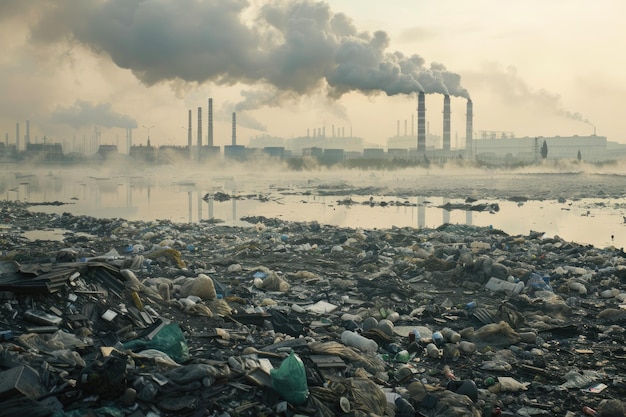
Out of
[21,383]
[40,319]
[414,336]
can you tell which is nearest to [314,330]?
[414,336]

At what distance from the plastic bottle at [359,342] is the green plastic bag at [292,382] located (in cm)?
148

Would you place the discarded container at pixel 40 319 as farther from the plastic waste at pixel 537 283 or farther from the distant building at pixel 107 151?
the distant building at pixel 107 151

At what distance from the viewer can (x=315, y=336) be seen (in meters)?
5.30

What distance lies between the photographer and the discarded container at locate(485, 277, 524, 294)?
742 centimetres

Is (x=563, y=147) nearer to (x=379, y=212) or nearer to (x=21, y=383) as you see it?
(x=379, y=212)

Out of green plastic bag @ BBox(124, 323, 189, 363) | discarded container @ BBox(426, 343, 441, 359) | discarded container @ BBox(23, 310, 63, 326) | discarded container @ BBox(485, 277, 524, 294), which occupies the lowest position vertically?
discarded container @ BBox(426, 343, 441, 359)

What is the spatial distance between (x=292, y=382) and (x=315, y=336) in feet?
5.88

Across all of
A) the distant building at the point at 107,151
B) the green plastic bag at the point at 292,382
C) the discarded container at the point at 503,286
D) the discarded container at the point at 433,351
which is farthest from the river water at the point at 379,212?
the distant building at the point at 107,151

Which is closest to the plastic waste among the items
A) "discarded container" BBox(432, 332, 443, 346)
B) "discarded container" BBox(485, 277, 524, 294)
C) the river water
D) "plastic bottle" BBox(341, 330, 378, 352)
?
"discarded container" BBox(485, 277, 524, 294)

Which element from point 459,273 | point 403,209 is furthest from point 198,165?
point 459,273

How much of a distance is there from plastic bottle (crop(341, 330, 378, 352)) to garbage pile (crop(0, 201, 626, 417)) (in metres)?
0.01

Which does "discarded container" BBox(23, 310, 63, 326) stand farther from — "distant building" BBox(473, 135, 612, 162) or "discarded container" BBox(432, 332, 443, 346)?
"distant building" BBox(473, 135, 612, 162)

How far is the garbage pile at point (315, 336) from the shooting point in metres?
3.51

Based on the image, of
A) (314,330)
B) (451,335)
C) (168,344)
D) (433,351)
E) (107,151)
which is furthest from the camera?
(107,151)
